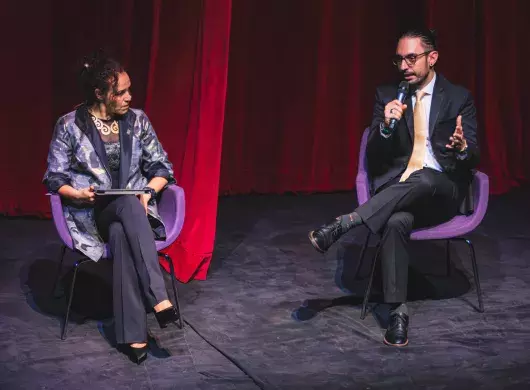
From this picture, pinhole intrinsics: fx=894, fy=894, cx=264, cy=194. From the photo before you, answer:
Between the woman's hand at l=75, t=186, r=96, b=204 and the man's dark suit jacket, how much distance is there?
1.35m

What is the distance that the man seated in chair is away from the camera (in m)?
3.94

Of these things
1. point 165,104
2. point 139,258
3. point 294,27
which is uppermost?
point 294,27

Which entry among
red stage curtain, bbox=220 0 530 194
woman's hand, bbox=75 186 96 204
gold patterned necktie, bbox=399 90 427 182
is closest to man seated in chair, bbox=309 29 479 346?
gold patterned necktie, bbox=399 90 427 182

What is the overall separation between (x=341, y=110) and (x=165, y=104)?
7.43 feet

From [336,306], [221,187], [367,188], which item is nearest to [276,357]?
[336,306]

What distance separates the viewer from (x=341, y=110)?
6.73 m

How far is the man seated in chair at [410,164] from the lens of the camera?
12.9 ft

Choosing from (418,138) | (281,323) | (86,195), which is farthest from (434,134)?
(86,195)

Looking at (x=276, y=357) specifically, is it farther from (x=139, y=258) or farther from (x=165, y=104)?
(x=165, y=104)

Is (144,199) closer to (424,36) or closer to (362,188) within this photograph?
(362,188)

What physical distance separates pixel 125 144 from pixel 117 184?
185 mm

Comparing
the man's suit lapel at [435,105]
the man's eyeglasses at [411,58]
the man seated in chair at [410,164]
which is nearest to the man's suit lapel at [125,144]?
the man seated in chair at [410,164]

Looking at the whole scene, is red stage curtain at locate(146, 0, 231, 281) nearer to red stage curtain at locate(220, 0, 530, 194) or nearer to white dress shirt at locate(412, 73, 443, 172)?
white dress shirt at locate(412, 73, 443, 172)

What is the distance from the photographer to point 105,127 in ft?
13.2
